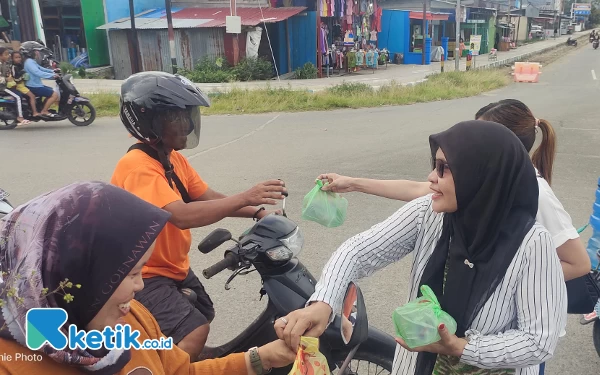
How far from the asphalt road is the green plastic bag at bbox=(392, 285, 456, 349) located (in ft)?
5.80

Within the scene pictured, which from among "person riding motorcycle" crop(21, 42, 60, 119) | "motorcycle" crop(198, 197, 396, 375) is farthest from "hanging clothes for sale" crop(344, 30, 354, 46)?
"motorcycle" crop(198, 197, 396, 375)

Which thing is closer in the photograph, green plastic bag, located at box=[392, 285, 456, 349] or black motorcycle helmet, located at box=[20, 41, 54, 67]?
green plastic bag, located at box=[392, 285, 456, 349]

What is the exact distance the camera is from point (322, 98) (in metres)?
12.5

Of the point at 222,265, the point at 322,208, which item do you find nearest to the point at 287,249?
the point at 222,265

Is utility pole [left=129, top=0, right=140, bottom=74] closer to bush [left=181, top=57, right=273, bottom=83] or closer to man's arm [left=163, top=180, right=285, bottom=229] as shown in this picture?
bush [left=181, top=57, right=273, bottom=83]

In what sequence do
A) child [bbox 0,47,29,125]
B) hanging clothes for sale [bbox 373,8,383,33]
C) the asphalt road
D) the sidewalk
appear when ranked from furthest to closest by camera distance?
1. hanging clothes for sale [bbox 373,8,383,33]
2. the sidewalk
3. child [bbox 0,47,29,125]
4. the asphalt road

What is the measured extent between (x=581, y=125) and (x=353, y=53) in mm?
13006

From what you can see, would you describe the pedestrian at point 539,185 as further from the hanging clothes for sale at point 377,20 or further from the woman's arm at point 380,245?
the hanging clothes for sale at point 377,20

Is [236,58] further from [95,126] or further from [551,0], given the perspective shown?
[551,0]

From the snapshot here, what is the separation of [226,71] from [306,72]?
3405 mm

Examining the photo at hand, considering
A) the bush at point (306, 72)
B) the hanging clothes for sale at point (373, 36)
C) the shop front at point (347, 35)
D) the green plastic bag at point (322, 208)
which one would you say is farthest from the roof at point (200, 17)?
the green plastic bag at point (322, 208)

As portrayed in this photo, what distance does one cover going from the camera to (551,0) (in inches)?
2411

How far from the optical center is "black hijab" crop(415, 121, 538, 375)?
4.96ft

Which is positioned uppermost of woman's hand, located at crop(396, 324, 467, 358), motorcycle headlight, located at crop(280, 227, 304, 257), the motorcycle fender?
motorcycle headlight, located at crop(280, 227, 304, 257)
